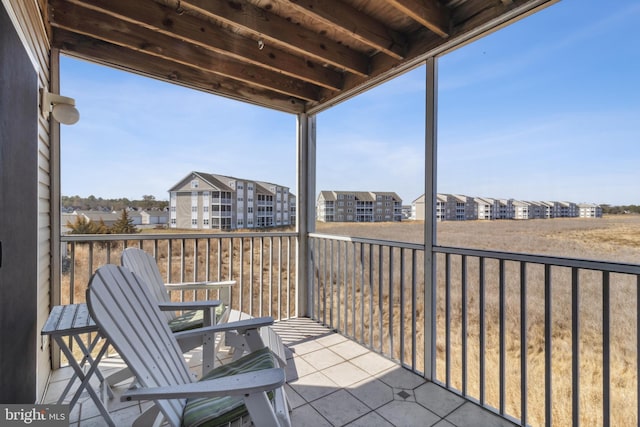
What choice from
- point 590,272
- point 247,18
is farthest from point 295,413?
point 247,18

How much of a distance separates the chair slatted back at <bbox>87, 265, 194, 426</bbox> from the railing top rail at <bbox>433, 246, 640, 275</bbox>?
6.19ft

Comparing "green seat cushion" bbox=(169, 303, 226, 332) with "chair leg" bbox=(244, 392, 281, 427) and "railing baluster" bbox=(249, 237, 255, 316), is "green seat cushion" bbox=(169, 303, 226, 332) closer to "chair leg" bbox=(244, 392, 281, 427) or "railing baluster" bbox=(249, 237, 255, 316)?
"railing baluster" bbox=(249, 237, 255, 316)

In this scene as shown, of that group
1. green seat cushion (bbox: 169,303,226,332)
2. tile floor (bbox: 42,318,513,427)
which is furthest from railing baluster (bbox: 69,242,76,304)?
green seat cushion (bbox: 169,303,226,332)

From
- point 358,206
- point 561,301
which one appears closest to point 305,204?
point 358,206

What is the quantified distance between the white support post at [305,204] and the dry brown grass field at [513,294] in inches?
11.0

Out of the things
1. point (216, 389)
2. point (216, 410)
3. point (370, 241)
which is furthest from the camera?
point (370, 241)

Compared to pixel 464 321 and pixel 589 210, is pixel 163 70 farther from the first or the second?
pixel 589 210

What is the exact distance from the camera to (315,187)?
12.0 feet

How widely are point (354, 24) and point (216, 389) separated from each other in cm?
240

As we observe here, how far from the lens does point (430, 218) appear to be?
2.30 meters

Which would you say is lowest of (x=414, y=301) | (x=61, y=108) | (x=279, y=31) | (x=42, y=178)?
(x=414, y=301)

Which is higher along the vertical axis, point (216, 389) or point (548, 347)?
point (216, 389)

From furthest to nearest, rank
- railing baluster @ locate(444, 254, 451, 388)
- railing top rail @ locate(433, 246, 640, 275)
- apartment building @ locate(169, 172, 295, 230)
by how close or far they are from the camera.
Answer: apartment building @ locate(169, 172, 295, 230), railing baluster @ locate(444, 254, 451, 388), railing top rail @ locate(433, 246, 640, 275)

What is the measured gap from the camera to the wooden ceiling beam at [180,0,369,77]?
2.02 m
